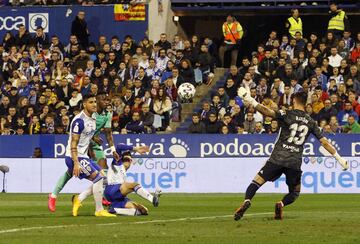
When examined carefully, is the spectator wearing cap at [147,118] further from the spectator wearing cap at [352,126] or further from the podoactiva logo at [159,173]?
the spectator wearing cap at [352,126]

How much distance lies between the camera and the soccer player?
65.4 ft

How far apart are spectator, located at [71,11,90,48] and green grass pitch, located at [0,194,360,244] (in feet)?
53.3

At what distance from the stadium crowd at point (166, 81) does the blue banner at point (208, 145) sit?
0.34 metres

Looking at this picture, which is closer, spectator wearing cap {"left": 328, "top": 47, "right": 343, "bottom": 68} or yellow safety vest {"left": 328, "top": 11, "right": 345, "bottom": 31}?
spectator wearing cap {"left": 328, "top": 47, "right": 343, "bottom": 68}

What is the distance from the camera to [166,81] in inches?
1416

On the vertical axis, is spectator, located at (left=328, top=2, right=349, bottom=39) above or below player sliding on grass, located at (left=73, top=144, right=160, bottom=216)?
above

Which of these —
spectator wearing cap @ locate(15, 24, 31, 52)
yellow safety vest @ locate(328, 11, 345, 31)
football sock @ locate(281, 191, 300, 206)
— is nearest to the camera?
football sock @ locate(281, 191, 300, 206)

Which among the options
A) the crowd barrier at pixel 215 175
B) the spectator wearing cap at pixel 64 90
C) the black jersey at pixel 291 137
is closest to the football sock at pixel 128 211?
the black jersey at pixel 291 137

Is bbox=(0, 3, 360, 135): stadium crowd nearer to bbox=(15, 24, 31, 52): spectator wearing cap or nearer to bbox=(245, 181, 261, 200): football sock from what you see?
bbox=(15, 24, 31, 52): spectator wearing cap

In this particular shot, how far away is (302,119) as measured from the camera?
18188mm

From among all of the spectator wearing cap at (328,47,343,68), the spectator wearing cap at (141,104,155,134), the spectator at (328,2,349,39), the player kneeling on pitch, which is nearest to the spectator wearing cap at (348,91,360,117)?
the spectator wearing cap at (328,47,343,68)

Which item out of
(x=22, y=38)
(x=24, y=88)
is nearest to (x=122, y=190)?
(x=24, y=88)

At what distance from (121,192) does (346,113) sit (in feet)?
46.1

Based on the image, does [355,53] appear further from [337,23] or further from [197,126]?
[197,126]
